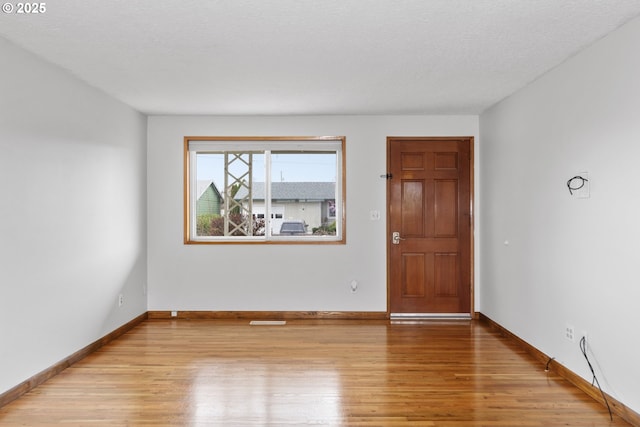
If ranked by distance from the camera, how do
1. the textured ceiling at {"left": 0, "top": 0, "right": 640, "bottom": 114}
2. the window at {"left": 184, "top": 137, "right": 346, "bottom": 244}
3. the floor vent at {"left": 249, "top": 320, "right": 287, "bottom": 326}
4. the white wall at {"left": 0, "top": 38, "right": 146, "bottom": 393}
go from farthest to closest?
1. the window at {"left": 184, "top": 137, "right": 346, "bottom": 244}
2. the floor vent at {"left": 249, "top": 320, "right": 287, "bottom": 326}
3. the white wall at {"left": 0, "top": 38, "right": 146, "bottom": 393}
4. the textured ceiling at {"left": 0, "top": 0, "right": 640, "bottom": 114}

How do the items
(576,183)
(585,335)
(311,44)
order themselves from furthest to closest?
(576,183)
(585,335)
(311,44)

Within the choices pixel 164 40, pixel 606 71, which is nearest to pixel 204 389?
pixel 164 40

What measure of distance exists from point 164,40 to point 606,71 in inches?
115

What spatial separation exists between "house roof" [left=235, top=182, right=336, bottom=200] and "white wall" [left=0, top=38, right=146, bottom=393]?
56.1 inches

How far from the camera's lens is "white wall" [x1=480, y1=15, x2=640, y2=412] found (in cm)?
275

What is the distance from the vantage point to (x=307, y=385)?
329cm

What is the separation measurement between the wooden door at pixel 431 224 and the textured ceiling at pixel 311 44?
937mm

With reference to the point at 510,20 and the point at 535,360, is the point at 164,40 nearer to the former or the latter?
the point at 510,20

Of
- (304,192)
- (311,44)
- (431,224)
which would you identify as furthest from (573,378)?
(304,192)

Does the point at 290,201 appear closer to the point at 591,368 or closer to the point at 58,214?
the point at 58,214

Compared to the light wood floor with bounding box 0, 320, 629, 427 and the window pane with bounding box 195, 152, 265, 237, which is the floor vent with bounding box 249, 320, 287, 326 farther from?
the window pane with bounding box 195, 152, 265, 237

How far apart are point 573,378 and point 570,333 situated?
1.05 ft

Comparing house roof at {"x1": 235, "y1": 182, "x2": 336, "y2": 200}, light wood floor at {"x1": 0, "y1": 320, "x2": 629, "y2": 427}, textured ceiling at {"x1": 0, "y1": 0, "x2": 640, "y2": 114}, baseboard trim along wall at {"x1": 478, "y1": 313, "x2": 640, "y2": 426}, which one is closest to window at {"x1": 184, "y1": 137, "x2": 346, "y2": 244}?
house roof at {"x1": 235, "y1": 182, "x2": 336, "y2": 200}

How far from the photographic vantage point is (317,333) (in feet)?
15.6
